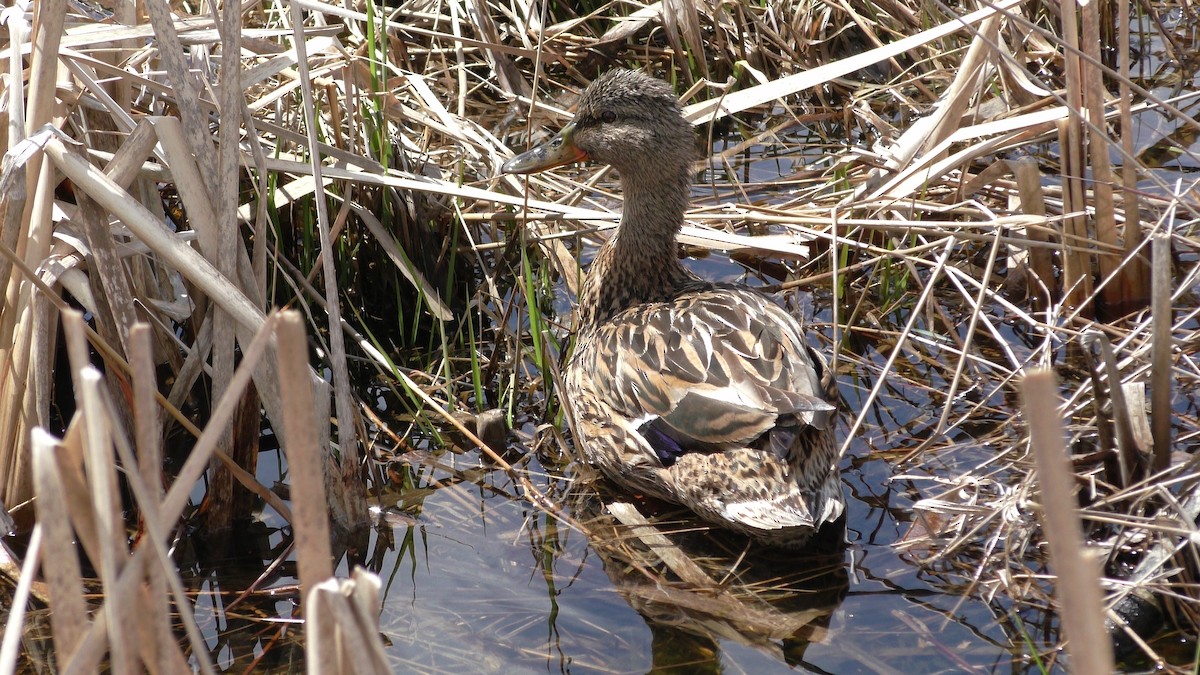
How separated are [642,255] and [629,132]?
1.64ft

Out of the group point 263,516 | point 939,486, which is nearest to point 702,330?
point 939,486

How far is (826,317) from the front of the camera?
505cm

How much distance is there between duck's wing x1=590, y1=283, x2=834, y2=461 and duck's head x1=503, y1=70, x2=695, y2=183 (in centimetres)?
66

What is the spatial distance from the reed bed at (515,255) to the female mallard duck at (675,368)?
240 millimetres

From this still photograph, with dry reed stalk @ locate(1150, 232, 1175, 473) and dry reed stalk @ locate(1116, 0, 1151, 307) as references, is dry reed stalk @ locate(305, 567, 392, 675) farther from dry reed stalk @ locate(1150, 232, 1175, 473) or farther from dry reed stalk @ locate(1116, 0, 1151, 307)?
dry reed stalk @ locate(1116, 0, 1151, 307)

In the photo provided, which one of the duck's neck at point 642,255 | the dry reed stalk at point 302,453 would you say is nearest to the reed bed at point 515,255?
the dry reed stalk at point 302,453

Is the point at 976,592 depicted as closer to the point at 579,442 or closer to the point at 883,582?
the point at 883,582

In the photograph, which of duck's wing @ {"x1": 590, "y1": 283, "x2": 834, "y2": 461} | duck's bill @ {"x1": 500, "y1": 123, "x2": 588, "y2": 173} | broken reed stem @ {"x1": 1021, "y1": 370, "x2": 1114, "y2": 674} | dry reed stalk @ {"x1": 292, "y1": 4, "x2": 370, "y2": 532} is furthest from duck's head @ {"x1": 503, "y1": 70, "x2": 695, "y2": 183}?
broken reed stem @ {"x1": 1021, "y1": 370, "x2": 1114, "y2": 674}

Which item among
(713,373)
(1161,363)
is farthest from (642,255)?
(1161,363)

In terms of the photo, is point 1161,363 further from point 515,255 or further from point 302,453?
point 515,255

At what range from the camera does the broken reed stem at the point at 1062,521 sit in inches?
51.9

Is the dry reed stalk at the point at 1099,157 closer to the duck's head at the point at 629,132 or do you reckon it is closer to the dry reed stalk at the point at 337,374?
the duck's head at the point at 629,132

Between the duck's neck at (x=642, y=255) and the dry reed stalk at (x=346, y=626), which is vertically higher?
the duck's neck at (x=642, y=255)

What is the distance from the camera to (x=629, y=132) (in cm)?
479
